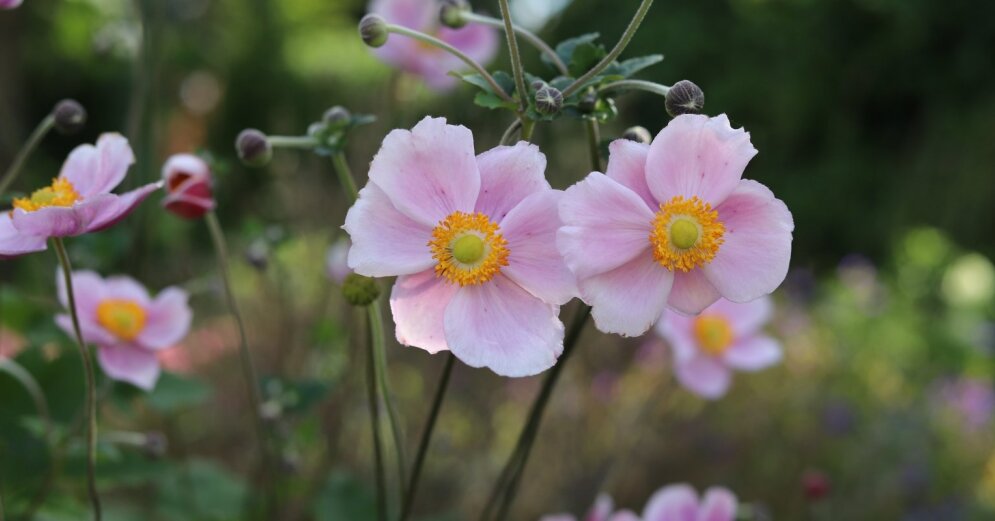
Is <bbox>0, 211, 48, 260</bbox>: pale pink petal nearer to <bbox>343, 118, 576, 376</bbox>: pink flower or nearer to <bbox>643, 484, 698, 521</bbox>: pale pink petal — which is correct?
<bbox>343, 118, 576, 376</bbox>: pink flower

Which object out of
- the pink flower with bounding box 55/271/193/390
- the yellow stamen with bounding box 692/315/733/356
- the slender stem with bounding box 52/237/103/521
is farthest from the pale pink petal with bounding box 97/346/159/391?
the yellow stamen with bounding box 692/315/733/356

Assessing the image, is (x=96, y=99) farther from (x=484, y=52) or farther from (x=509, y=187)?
(x=509, y=187)

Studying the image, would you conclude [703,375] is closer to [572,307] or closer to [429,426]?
[429,426]

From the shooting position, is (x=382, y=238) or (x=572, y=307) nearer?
(x=382, y=238)

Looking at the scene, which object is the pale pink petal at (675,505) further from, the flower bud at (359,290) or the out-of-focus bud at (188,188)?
the out-of-focus bud at (188,188)

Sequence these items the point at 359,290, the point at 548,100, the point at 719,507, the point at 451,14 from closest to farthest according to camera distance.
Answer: the point at 548,100, the point at 359,290, the point at 451,14, the point at 719,507

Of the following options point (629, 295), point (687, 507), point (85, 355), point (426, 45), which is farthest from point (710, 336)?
point (85, 355)

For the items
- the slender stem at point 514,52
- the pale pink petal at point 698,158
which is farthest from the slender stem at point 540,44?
the pale pink petal at point 698,158

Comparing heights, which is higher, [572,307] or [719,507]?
[572,307]
